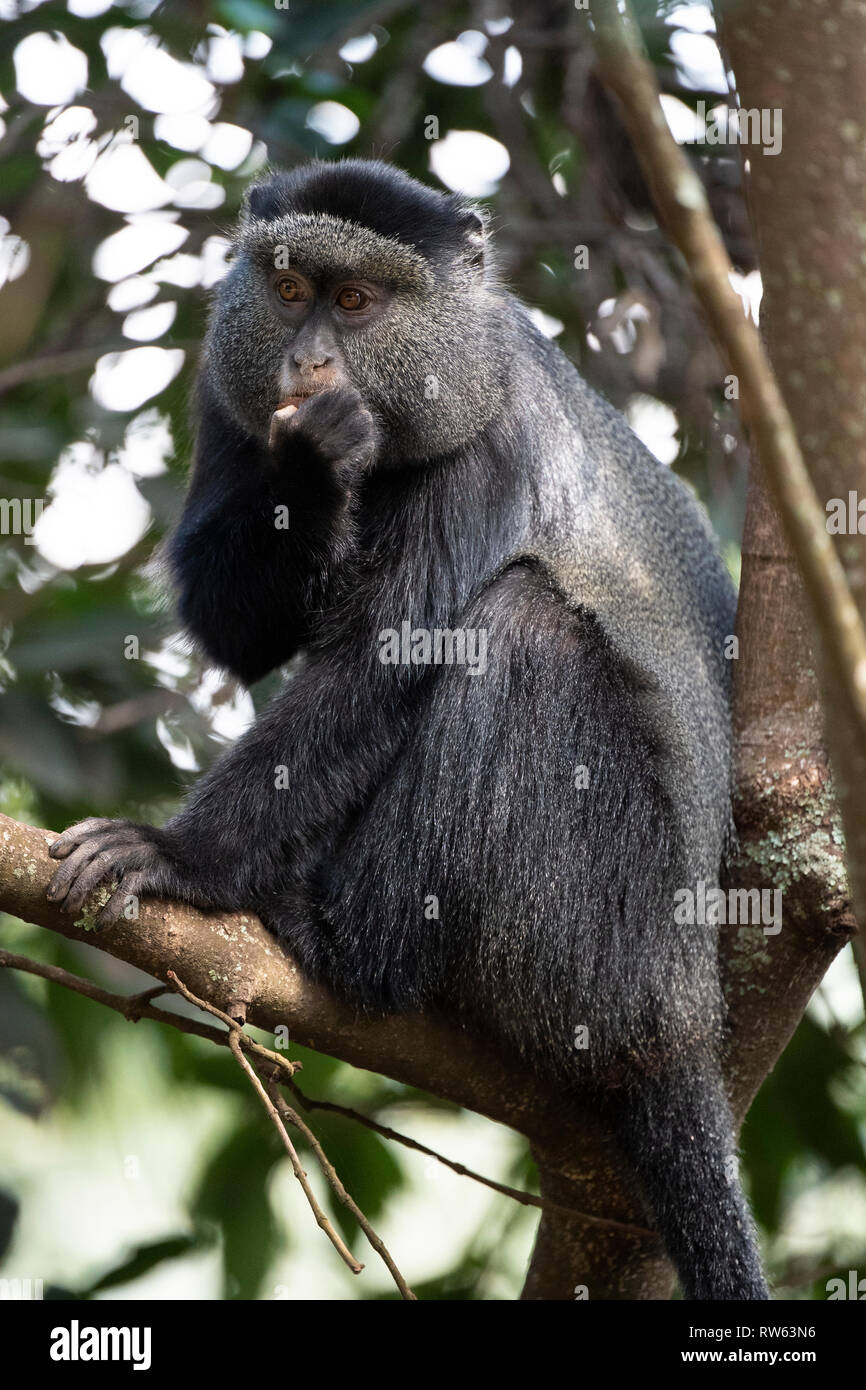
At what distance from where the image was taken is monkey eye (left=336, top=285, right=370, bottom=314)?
224 inches

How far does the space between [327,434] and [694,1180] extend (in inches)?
112

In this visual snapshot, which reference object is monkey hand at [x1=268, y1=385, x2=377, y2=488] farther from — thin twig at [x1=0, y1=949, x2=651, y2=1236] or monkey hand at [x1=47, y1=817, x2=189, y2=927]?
thin twig at [x1=0, y1=949, x2=651, y2=1236]

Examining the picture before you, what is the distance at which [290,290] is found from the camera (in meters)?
5.72

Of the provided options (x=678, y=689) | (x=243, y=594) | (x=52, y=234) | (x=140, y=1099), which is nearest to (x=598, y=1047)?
(x=678, y=689)

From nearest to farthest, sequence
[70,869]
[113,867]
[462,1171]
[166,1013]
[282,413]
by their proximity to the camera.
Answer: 1. [70,869]
2. [113,867]
3. [166,1013]
4. [462,1171]
5. [282,413]

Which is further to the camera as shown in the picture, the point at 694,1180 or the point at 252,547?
the point at 252,547

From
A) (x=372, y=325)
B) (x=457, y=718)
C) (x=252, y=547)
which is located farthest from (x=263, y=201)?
(x=457, y=718)

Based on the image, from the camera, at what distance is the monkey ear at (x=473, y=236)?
595cm

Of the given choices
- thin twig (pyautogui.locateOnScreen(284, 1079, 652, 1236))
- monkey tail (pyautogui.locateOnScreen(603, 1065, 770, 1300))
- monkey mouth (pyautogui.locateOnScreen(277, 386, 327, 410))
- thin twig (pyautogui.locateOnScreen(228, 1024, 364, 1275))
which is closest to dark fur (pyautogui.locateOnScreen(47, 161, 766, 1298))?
monkey tail (pyautogui.locateOnScreen(603, 1065, 770, 1300))

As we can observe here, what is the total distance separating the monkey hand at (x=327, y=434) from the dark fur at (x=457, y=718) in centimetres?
1

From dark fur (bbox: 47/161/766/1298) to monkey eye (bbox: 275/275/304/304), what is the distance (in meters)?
0.11

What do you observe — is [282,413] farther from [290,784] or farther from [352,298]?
[290,784]

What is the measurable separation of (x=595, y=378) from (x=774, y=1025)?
4.12 metres
